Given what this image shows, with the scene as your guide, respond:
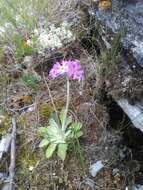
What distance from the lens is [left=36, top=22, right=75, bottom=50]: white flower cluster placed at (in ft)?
9.37

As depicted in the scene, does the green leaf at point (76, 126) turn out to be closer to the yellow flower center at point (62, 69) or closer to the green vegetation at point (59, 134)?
the green vegetation at point (59, 134)

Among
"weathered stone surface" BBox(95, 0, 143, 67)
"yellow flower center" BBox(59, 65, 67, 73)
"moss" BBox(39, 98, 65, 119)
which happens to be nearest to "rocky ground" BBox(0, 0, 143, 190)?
"moss" BBox(39, 98, 65, 119)

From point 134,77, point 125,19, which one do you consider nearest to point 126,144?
point 134,77

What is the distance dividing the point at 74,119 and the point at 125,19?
27.6 inches

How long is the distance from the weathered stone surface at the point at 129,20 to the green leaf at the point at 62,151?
644 mm

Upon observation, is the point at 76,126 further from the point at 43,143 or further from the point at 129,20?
the point at 129,20

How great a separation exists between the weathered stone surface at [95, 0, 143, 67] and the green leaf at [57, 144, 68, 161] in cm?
64

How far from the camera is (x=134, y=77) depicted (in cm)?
213

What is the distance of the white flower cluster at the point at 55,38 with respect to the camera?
2.86 meters

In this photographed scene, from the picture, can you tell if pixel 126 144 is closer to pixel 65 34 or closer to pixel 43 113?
pixel 43 113

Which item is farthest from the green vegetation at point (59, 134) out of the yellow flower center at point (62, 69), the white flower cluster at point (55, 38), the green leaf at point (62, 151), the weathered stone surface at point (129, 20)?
the white flower cluster at point (55, 38)

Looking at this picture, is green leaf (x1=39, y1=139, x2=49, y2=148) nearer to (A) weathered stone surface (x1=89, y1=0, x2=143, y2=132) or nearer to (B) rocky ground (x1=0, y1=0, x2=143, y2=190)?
(B) rocky ground (x1=0, y1=0, x2=143, y2=190)

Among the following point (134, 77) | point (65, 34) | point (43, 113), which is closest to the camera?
point (134, 77)

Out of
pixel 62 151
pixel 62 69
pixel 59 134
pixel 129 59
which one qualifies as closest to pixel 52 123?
pixel 59 134
